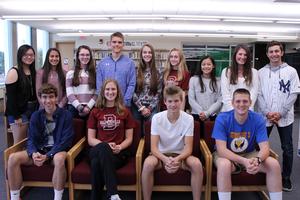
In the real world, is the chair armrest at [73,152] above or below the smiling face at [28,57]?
below

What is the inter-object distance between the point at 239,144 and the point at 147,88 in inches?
47.9

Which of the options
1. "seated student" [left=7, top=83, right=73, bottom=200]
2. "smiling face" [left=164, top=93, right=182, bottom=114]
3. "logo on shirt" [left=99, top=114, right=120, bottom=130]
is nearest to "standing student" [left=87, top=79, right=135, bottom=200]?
"logo on shirt" [left=99, top=114, right=120, bottom=130]

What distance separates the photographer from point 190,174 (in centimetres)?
262

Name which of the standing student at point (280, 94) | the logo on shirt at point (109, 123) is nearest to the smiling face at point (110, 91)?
the logo on shirt at point (109, 123)

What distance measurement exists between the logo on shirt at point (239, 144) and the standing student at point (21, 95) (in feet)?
6.92

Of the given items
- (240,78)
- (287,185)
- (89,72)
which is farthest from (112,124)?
(287,185)

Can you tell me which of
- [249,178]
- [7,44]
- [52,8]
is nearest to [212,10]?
[52,8]

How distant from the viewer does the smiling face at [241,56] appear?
3.10 metres

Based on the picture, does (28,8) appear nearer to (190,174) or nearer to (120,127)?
(120,127)

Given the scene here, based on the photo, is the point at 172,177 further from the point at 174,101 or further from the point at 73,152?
the point at 73,152

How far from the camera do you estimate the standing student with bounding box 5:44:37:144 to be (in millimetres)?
3176

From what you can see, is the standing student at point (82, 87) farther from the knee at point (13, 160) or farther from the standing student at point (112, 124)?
the knee at point (13, 160)

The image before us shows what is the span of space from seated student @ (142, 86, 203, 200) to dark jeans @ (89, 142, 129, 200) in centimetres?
26

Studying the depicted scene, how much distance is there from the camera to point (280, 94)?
314 centimetres
